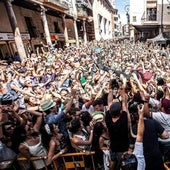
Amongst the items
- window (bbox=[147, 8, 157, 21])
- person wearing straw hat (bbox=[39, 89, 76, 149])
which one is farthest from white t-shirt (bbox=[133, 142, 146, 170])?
window (bbox=[147, 8, 157, 21])

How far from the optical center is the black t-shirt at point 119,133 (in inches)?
125

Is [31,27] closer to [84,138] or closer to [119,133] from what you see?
[84,138]

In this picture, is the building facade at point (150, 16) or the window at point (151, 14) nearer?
the building facade at point (150, 16)

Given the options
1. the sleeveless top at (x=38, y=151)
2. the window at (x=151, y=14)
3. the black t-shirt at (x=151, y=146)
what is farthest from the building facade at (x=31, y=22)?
the black t-shirt at (x=151, y=146)

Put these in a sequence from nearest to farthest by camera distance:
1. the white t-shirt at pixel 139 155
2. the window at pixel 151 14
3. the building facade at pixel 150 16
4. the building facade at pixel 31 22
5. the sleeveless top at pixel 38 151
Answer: the white t-shirt at pixel 139 155, the sleeveless top at pixel 38 151, the building facade at pixel 31 22, the building facade at pixel 150 16, the window at pixel 151 14

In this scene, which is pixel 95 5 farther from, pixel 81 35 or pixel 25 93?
pixel 25 93

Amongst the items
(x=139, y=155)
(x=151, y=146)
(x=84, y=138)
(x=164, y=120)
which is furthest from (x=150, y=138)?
(x=84, y=138)

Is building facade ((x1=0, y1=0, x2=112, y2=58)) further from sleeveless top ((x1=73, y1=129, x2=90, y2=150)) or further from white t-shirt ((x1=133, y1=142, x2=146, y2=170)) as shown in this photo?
white t-shirt ((x1=133, y1=142, x2=146, y2=170))

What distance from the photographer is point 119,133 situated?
321 centimetres

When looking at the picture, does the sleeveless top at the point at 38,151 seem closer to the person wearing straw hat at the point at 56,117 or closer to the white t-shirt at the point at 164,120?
the person wearing straw hat at the point at 56,117

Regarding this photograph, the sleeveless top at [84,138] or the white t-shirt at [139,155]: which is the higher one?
the white t-shirt at [139,155]

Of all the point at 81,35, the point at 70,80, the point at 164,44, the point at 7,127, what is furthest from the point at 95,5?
the point at 7,127

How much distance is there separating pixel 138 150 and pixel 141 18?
3504 cm

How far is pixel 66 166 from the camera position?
12.8 ft
